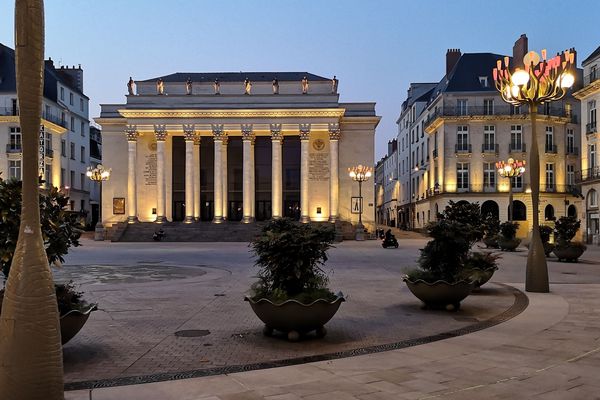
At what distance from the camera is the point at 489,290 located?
51.7ft

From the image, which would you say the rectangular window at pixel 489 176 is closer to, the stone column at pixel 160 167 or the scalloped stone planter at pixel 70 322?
the stone column at pixel 160 167

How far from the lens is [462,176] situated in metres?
64.6

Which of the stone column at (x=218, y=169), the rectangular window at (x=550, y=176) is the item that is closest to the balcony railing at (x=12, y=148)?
the stone column at (x=218, y=169)

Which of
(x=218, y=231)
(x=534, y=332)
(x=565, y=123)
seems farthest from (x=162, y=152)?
(x=534, y=332)

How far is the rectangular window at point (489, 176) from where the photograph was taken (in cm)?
6381

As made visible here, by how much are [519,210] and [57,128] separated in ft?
186

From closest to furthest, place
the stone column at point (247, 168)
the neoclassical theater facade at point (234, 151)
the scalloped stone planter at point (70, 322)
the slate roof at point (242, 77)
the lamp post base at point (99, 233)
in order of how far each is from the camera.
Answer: the scalloped stone planter at point (70, 322) → the lamp post base at point (99, 233) → the stone column at point (247, 168) → the neoclassical theater facade at point (234, 151) → the slate roof at point (242, 77)

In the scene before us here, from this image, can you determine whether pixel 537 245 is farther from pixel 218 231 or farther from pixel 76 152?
pixel 76 152

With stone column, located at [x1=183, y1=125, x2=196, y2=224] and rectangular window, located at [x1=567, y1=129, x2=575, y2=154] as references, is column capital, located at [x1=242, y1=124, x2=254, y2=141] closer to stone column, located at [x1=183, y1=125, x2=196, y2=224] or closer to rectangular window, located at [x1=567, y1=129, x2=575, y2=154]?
stone column, located at [x1=183, y1=125, x2=196, y2=224]

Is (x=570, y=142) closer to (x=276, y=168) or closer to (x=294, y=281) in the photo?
(x=276, y=168)

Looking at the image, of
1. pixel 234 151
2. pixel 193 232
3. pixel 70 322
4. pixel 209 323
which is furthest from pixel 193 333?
pixel 234 151

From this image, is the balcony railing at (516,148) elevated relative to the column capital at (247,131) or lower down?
lower down

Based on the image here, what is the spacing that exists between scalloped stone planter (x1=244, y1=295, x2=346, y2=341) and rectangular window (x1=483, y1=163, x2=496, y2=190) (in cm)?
5894

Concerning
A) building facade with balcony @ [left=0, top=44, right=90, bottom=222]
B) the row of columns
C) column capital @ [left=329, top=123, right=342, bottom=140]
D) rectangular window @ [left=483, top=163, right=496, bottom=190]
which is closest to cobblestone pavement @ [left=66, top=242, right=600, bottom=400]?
the row of columns
